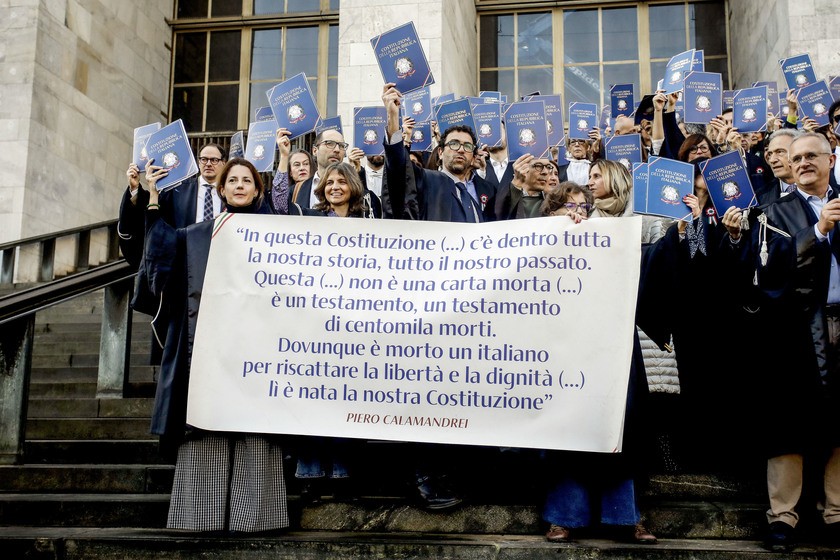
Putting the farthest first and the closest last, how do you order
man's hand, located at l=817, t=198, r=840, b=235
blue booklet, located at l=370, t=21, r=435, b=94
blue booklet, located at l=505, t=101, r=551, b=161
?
blue booklet, located at l=505, t=101, r=551, b=161 < blue booklet, located at l=370, t=21, r=435, b=94 < man's hand, located at l=817, t=198, r=840, b=235

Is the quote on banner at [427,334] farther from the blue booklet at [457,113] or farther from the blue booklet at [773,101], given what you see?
the blue booklet at [773,101]

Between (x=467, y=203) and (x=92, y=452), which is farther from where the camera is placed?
(x=92, y=452)

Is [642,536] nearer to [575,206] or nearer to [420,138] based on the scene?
[575,206]

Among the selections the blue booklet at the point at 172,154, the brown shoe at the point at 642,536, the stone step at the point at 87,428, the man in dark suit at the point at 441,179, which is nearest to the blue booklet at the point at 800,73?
the man in dark suit at the point at 441,179

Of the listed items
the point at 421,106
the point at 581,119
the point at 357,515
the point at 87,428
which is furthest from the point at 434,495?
the point at 581,119

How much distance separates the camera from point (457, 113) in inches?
251

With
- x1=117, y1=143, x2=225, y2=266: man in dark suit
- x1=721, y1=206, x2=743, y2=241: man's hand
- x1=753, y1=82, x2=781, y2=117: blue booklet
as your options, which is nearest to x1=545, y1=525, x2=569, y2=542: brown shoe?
x1=721, y1=206, x2=743, y2=241: man's hand

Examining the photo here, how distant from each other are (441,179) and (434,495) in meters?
1.94

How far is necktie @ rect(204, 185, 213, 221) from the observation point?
20.2 feet

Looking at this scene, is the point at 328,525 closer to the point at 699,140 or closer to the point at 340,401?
the point at 340,401

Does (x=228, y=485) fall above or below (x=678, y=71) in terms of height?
below

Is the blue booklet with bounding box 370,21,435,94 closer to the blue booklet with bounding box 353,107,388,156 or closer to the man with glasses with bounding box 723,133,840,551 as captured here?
the blue booklet with bounding box 353,107,388,156

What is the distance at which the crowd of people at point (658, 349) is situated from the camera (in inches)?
168

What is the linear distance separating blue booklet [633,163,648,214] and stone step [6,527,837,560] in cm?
173
